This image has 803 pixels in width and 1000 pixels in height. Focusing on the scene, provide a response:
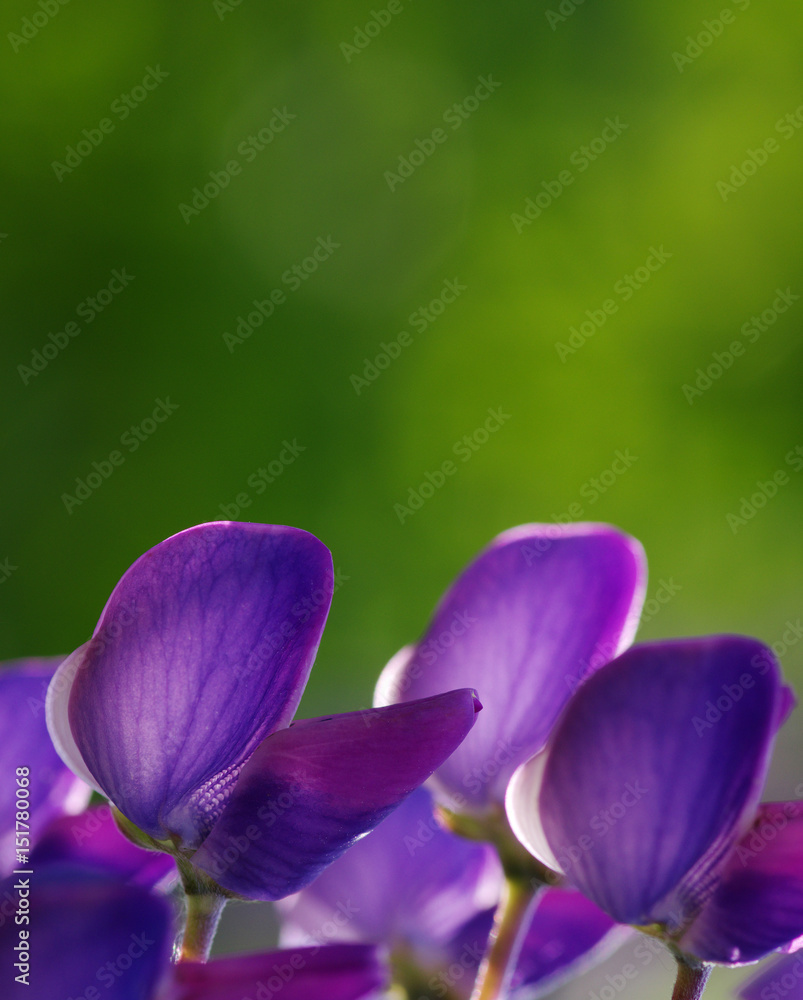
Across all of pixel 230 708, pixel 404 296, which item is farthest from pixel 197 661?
pixel 404 296

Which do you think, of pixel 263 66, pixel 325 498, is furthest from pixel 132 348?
pixel 263 66

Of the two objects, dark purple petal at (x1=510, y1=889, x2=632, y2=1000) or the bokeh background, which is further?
the bokeh background

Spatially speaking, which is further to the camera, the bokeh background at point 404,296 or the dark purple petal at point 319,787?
the bokeh background at point 404,296

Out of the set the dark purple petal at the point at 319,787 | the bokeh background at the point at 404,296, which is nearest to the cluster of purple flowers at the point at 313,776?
the dark purple petal at the point at 319,787

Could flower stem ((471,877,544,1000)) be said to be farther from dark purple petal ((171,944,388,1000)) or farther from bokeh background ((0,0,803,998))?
bokeh background ((0,0,803,998))

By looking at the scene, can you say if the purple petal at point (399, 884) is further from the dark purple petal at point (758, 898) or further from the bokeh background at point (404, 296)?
→ the bokeh background at point (404, 296)

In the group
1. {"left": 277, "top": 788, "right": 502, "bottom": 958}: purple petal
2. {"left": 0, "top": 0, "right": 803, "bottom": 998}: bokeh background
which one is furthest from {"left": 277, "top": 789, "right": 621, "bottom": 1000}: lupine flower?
{"left": 0, "top": 0, "right": 803, "bottom": 998}: bokeh background
